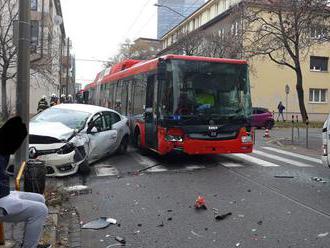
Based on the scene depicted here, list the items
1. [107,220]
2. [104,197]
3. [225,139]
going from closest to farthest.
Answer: [107,220]
[104,197]
[225,139]

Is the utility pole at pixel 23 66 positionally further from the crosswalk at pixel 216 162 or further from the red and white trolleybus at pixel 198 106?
the red and white trolleybus at pixel 198 106

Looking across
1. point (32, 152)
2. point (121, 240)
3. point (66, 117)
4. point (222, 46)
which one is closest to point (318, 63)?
point (222, 46)

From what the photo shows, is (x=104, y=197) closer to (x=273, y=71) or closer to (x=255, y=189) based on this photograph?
(x=255, y=189)

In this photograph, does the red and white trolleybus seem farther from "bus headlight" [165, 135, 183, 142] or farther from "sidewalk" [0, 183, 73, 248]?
"sidewalk" [0, 183, 73, 248]

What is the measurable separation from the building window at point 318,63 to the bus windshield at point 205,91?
3879cm

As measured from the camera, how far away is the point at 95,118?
1295cm

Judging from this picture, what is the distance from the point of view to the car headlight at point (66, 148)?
10.7 metres

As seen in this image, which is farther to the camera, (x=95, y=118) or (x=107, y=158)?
(x=107, y=158)

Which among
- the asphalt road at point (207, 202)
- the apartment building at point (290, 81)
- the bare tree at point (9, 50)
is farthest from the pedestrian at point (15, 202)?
the apartment building at point (290, 81)

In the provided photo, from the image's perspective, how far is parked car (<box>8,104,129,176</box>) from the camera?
10.7 metres

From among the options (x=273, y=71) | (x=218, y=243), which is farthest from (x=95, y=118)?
(x=273, y=71)

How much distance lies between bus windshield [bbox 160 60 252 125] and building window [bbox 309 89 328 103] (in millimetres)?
38962

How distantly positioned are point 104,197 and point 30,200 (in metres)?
3.93

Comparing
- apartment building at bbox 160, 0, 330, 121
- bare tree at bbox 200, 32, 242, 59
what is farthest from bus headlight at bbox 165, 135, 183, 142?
apartment building at bbox 160, 0, 330, 121
